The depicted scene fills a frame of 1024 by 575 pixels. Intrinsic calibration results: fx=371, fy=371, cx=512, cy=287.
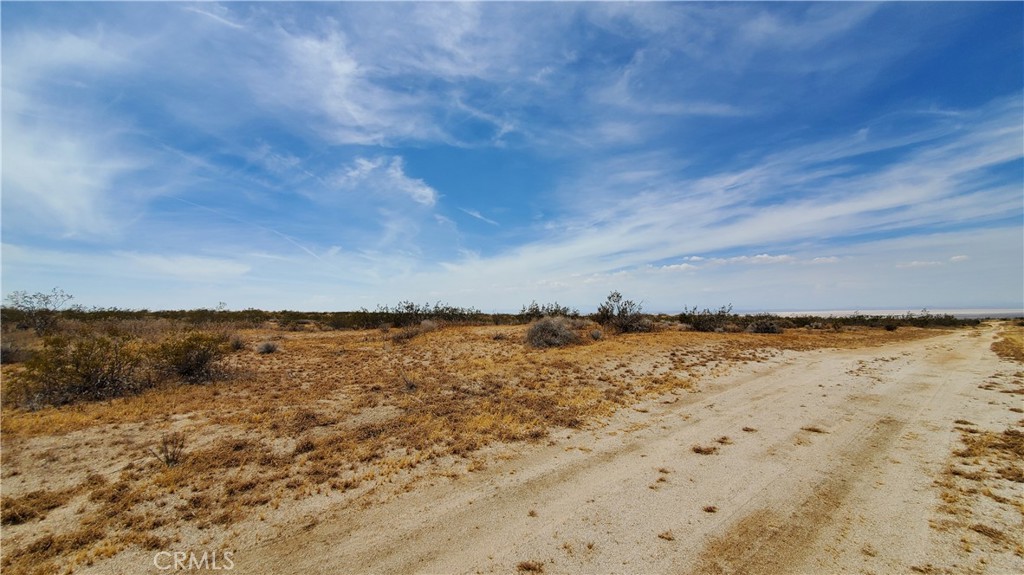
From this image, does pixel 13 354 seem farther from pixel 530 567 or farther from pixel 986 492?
pixel 986 492

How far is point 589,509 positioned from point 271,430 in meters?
7.54

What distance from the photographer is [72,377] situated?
1120 cm

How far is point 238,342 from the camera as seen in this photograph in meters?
20.5

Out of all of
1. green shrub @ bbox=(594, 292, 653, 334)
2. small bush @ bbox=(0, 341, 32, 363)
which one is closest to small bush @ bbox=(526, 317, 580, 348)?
green shrub @ bbox=(594, 292, 653, 334)

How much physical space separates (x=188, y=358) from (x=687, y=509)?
54.9 ft

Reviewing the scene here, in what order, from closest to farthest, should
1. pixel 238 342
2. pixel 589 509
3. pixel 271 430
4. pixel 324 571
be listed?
1. pixel 324 571
2. pixel 589 509
3. pixel 271 430
4. pixel 238 342

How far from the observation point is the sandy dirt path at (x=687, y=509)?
446 centimetres

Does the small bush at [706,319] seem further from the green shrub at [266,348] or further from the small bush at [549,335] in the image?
the green shrub at [266,348]

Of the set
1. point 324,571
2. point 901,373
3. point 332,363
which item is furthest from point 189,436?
point 901,373

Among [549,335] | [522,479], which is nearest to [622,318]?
[549,335]

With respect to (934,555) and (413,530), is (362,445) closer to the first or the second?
(413,530)

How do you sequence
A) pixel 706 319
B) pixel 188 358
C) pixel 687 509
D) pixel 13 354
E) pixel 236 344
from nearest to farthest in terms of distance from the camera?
pixel 687 509, pixel 188 358, pixel 13 354, pixel 236 344, pixel 706 319

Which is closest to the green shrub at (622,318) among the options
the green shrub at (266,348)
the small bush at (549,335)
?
the small bush at (549,335)

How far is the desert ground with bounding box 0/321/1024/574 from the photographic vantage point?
459cm
